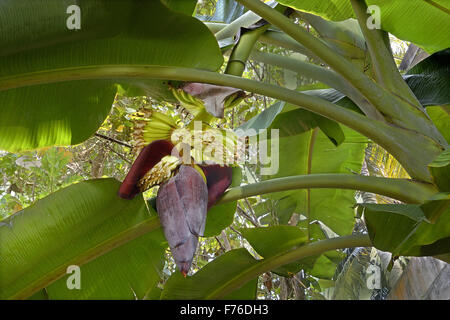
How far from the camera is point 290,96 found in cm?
80

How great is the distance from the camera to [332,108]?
0.81m

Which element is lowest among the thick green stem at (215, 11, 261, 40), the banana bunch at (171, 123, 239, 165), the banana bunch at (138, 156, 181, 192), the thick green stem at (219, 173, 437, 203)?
the thick green stem at (219, 173, 437, 203)

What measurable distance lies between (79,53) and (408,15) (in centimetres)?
65

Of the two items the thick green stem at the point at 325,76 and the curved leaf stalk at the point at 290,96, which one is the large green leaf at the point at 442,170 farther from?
the thick green stem at the point at 325,76

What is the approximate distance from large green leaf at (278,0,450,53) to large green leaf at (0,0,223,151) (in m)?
0.26

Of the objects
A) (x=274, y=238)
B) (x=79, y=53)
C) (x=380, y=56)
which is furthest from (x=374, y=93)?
(x=79, y=53)

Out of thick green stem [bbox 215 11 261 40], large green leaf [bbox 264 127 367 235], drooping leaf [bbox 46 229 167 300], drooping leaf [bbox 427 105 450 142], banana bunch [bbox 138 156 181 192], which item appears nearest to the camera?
banana bunch [bbox 138 156 181 192]

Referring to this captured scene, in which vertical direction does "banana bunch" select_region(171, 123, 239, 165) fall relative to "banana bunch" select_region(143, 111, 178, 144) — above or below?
below

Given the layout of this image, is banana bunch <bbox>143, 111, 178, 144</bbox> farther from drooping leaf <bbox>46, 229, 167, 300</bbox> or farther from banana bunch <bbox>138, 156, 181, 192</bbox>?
drooping leaf <bbox>46, 229, 167, 300</bbox>

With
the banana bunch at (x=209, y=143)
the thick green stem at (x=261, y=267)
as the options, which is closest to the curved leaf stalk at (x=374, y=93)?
→ the banana bunch at (x=209, y=143)

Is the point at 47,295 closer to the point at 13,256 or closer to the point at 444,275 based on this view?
the point at 13,256

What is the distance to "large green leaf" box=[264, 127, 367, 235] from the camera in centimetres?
127

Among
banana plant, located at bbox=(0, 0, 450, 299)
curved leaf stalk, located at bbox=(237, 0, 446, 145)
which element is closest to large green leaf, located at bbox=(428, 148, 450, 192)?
banana plant, located at bbox=(0, 0, 450, 299)
